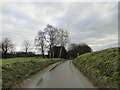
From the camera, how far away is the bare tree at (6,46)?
33497 mm

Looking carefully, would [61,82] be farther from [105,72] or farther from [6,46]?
[6,46]

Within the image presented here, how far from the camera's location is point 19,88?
4656 millimetres

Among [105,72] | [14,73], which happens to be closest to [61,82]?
[105,72]

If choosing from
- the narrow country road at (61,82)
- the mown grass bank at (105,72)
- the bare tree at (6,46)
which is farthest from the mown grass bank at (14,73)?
the bare tree at (6,46)

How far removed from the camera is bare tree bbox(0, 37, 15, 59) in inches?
1319

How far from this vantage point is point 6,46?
34844mm

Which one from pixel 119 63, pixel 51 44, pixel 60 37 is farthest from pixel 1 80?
pixel 60 37

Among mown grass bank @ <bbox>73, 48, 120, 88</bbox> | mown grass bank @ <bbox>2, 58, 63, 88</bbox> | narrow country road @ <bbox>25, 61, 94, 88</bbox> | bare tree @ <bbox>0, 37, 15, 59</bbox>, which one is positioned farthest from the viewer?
bare tree @ <bbox>0, 37, 15, 59</bbox>

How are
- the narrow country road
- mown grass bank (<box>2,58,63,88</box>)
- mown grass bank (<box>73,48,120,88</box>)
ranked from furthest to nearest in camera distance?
mown grass bank (<box>2,58,63,88</box>)
the narrow country road
mown grass bank (<box>73,48,120,88</box>)

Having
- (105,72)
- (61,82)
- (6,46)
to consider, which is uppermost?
(6,46)

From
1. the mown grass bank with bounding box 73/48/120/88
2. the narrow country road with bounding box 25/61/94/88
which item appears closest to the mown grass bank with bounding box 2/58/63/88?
the narrow country road with bounding box 25/61/94/88

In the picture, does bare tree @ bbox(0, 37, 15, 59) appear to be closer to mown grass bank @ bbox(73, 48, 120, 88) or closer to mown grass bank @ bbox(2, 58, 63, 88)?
mown grass bank @ bbox(2, 58, 63, 88)

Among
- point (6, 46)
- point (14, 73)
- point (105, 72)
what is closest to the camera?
point (105, 72)

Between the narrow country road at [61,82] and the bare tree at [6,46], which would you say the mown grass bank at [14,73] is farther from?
the bare tree at [6,46]
